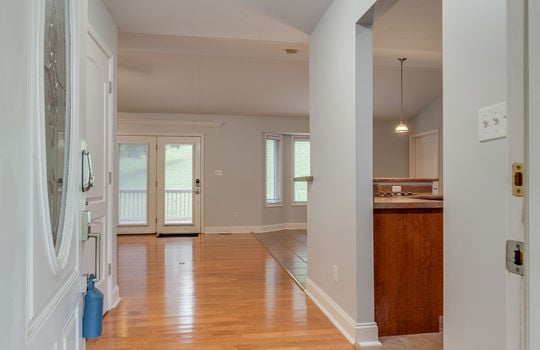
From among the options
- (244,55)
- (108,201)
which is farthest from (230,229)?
(108,201)

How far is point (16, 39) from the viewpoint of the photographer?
0.56 metres

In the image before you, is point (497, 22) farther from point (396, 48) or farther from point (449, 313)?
point (396, 48)

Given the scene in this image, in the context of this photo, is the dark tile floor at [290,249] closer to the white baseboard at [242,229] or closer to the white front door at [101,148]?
the white baseboard at [242,229]

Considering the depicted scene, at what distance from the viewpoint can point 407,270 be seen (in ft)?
8.04

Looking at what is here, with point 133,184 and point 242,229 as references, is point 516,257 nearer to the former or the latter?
point 242,229

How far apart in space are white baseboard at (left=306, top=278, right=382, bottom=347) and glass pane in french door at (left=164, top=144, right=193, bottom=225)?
4.75 meters

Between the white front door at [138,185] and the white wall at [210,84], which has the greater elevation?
the white wall at [210,84]

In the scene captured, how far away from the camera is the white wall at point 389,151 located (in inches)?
312

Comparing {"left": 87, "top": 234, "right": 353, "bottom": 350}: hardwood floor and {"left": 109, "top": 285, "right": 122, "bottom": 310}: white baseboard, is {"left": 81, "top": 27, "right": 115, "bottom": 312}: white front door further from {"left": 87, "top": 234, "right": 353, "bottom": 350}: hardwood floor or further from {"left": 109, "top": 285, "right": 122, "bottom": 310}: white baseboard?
{"left": 87, "top": 234, "right": 353, "bottom": 350}: hardwood floor

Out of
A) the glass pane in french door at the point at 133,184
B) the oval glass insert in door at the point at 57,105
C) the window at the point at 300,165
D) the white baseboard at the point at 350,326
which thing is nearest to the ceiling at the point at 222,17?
the oval glass insert in door at the point at 57,105

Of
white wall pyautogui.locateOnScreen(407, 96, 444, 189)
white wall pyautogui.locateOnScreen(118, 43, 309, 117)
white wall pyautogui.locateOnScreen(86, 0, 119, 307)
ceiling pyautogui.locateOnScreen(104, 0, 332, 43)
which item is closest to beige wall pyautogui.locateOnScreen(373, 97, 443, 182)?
white wall pyautogui.locateOnScreen(407, 96, 444, 189)

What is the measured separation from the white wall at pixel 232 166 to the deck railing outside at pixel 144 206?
1.33 ft

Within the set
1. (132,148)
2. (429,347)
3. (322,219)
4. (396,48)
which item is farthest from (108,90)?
(132,148)

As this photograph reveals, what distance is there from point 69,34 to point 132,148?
647 cm
